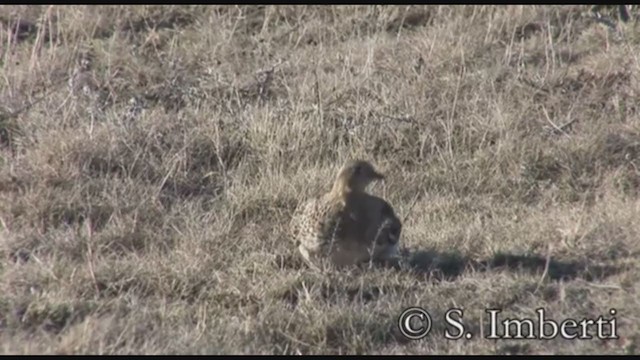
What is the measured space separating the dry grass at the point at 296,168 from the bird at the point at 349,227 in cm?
14

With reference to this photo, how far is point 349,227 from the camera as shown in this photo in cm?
660

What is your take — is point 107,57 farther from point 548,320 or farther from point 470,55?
point 548,320

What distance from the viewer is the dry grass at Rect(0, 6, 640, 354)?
599 centimetres

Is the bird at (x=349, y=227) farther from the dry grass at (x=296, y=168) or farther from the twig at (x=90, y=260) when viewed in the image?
the twig at (x=90, y=260)

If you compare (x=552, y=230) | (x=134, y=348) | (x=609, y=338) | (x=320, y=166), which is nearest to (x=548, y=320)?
(x=609, y=338)

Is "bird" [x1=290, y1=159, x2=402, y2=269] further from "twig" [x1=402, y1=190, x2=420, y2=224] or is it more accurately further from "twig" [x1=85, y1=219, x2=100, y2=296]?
"twig" [x1=85, y1=219, x2=100, y2=296]

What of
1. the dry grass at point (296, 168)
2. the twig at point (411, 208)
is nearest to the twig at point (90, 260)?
the dry grass at point (296, 168)

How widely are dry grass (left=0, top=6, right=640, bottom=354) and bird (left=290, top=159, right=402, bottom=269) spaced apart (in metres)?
0.14

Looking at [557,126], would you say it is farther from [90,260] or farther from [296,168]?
[90,260]

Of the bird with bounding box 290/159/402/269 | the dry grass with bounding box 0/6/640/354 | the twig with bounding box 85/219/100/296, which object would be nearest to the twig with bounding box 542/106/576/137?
the dry grass with bounding box 0/6/640/354

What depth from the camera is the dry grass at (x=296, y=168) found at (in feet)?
19.7

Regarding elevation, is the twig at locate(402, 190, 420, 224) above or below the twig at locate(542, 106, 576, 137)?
below

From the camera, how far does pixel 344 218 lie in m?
6.61

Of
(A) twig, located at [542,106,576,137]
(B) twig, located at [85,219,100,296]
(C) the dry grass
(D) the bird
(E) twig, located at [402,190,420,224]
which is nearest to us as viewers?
(C) the dry grass
